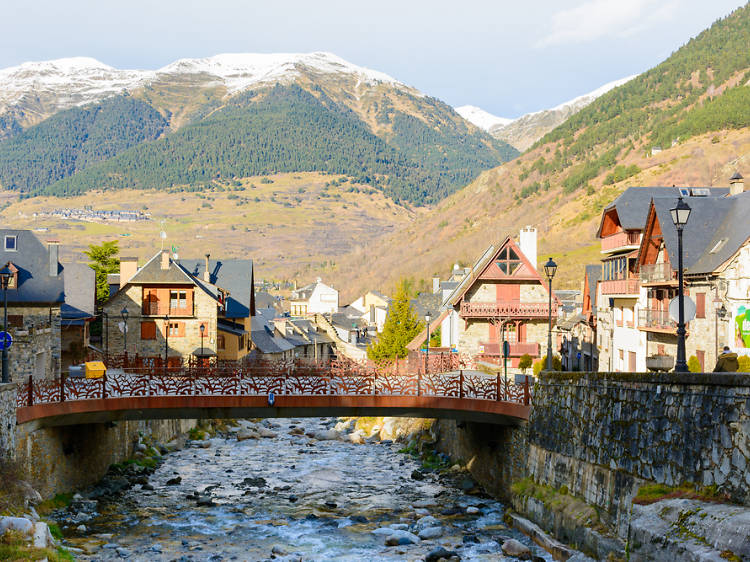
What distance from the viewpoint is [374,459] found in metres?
50.0

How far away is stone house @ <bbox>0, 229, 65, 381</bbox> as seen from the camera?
42.2m

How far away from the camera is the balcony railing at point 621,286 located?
46.3m

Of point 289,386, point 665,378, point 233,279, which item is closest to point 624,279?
point 289,386

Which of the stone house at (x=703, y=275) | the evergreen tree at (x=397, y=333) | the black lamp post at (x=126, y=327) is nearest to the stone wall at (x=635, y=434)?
the stone house at (x=703, y=275)

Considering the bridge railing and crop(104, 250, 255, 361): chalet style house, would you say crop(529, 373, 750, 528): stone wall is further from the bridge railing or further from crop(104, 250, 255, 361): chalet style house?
crop(104, 250, 255, 361): chalet style house

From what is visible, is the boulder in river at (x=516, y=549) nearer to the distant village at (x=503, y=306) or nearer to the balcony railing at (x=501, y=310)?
the distant village at (x=503, y=306)

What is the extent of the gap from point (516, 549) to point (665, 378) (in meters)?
9.89

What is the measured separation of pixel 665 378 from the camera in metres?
21.4

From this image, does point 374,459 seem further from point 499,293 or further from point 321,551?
point 321,551

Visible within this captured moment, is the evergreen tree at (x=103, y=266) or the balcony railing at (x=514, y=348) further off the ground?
the evergreen tree at (x=103, y=266)

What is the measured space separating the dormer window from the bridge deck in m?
13.7

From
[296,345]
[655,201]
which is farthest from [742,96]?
[655,201]

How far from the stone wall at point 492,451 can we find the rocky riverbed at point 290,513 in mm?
885

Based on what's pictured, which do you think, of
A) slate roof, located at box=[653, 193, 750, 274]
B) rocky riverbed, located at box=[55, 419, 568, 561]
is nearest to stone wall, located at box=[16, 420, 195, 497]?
rocky riverbed, located at box=[55, 419, 568, 561]
